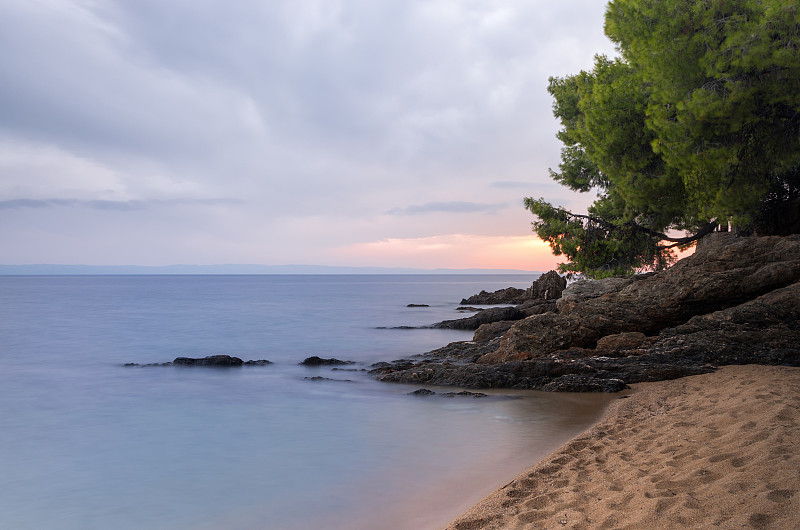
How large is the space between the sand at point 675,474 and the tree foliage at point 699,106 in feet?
16.9

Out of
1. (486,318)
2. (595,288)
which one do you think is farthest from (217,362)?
(486,318)

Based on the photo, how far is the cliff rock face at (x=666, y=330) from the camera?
11695mm

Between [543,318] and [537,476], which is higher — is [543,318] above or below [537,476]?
above

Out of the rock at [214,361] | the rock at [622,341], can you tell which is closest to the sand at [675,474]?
the rock at [622,341]

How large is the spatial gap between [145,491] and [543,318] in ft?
33.6

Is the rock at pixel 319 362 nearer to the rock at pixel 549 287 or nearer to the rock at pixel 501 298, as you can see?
the rock at pixel 549 287

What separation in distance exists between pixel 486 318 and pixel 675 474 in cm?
2450

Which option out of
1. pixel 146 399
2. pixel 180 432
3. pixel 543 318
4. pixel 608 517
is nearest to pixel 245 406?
pixel 180 432

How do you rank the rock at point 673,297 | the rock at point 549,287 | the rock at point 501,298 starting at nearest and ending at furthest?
the rock at point 673,297, the rock at point 549,287, the rock at point 501,298

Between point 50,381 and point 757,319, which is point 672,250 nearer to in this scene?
point 757,319

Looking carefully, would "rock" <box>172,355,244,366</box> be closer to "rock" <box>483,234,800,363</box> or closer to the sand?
"rock" <box>483,234,800,363</box>

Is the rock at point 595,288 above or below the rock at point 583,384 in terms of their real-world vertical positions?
above

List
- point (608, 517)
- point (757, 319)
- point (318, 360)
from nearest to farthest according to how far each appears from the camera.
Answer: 1. point (608, 517)
2. point (757, 319)
3. point (318, 360)

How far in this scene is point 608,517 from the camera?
470 centimetres
